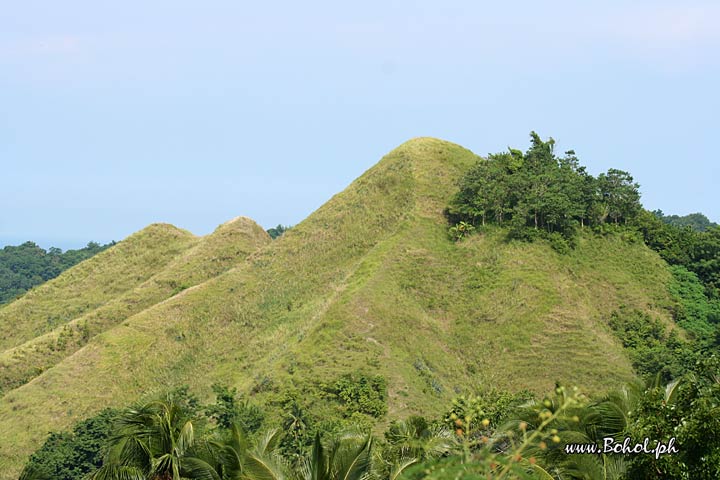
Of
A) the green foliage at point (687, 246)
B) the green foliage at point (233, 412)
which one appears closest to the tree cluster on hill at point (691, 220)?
the green foliage at point (687, 246)

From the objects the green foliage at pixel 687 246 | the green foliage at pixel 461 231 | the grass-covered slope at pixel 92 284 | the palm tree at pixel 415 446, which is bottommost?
the palm tree at pixel 415 446

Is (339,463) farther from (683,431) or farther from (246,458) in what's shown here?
(683,431)

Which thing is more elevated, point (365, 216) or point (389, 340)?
point (365, 216)

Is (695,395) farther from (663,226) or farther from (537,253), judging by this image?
(663,226)

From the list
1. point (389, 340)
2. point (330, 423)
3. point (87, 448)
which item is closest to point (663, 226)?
point (389, 340)

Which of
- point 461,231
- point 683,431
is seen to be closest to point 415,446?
point 683,431

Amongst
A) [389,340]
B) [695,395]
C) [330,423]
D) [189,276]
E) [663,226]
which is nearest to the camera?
[695,395]

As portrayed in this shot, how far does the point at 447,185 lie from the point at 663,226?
59.0 ft

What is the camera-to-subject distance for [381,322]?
178ft

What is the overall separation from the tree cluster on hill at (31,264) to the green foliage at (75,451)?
97.0m

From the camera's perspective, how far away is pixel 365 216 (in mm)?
69500

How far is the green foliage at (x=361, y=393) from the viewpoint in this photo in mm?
44875

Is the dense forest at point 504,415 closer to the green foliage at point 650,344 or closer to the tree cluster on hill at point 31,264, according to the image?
the green foliage at point 650,344

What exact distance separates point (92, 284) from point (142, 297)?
15.5 m
